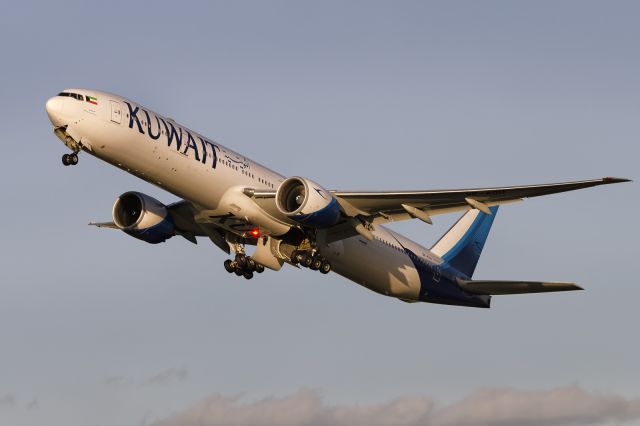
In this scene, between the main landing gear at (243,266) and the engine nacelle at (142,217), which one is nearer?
the engine nacelle at (142,217)

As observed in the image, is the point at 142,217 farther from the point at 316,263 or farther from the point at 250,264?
the point at 316,263

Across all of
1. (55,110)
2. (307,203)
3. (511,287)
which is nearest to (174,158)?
(55,110)

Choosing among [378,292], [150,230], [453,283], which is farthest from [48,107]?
[453,283]

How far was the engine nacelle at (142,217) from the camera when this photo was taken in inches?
1909

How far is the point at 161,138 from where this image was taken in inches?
1645

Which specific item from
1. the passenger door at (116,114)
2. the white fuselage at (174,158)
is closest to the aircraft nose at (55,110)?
the white fuselage at (174,158)

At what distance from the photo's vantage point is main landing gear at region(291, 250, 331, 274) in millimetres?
46188

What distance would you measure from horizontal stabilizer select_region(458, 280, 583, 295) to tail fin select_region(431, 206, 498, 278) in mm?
2451

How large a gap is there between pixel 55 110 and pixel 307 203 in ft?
33.5

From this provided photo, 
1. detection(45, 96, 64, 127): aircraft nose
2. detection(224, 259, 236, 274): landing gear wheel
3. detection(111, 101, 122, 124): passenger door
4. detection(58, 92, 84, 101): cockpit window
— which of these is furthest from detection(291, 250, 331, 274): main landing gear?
detection(45, 96, 64, 127): aircraft nose

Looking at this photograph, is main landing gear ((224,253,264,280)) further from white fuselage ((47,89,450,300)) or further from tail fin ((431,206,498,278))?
tail fin ((431,206,498,278))

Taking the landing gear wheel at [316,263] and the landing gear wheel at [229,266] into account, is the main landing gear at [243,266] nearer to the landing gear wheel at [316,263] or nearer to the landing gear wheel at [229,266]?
the landing gear wheel at [229,266]

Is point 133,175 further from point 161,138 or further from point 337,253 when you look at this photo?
point 337,253

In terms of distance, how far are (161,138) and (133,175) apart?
2.17m
